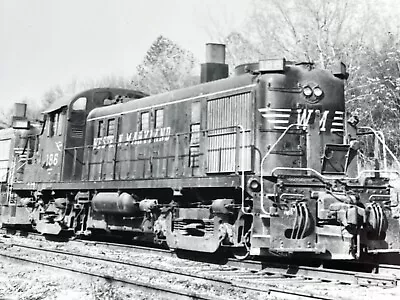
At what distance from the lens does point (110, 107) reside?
44.3 feet

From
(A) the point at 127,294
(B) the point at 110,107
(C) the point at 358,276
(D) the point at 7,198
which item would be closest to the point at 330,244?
(C) the point at 358,276

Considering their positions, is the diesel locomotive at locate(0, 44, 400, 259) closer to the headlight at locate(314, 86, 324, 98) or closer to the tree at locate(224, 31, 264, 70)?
the headlight at locate(314, 86, 324, 98)

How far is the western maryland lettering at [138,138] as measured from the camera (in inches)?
451

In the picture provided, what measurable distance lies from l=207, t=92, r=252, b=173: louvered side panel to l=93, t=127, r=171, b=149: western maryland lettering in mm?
1346

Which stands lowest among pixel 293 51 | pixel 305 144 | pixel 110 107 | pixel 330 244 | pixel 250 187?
pixel 330 244

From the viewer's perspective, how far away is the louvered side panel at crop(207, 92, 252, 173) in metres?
9.45

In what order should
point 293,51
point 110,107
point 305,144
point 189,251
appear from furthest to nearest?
1. point 293,51
2. point 110,107
3. point 189,251
4. point 305,144

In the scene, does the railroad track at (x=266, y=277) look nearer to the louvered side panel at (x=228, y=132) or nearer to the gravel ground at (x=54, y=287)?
the gravel ground at (x=54, y=287)

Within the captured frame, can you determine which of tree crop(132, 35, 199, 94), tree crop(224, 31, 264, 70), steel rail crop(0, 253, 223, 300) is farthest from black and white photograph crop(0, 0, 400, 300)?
tree crop(132, 35, 199, 94)

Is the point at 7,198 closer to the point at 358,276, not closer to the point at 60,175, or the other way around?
the point at 60,175

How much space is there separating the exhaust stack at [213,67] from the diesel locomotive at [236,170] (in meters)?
0.02

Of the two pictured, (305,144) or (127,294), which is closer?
(127,294)

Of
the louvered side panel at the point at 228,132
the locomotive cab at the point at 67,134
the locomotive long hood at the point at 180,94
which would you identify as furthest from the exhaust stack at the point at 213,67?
the locomotive cab at the point at 67,134

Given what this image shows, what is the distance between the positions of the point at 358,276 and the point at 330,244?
29.7 inches
